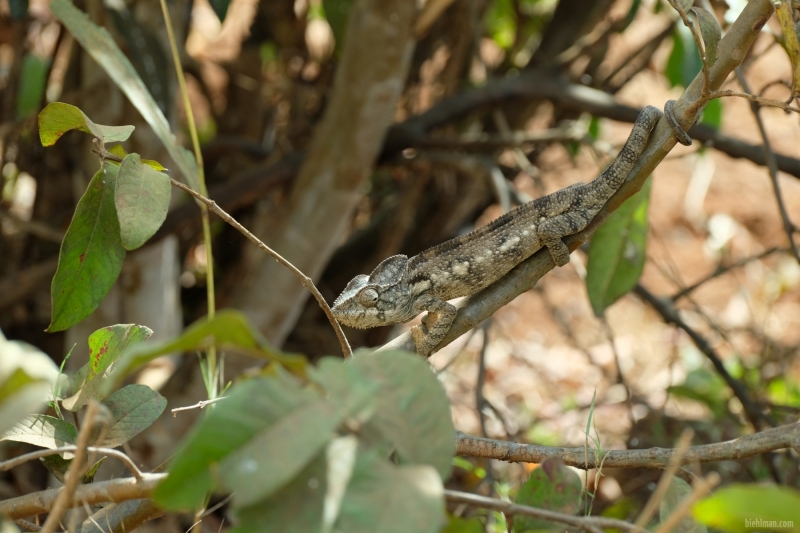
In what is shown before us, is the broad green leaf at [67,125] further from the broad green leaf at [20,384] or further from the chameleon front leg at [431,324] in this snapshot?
the chameleon front leg at [431,324]

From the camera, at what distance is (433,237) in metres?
3.80

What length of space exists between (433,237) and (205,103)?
5.81ft

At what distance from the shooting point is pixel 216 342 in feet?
2.35

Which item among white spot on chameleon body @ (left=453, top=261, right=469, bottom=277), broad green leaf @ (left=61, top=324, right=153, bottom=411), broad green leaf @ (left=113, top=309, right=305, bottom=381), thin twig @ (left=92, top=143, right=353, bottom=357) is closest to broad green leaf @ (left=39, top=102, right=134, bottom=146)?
thin twig @ (left=92, top=143, right=353, bottom=357)

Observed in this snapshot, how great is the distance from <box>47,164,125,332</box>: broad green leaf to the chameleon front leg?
1.99 feet

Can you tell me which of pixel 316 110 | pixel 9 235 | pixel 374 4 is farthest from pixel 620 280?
pixel 9 235

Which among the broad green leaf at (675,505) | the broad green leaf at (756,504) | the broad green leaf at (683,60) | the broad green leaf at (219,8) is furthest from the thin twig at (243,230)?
the broad green leaf at (683,60)

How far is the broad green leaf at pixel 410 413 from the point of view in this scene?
2.49 feet

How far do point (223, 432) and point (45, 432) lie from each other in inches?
25.8

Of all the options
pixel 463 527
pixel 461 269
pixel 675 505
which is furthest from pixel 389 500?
pixel 461 269

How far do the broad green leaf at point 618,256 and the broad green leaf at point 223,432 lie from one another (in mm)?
1523

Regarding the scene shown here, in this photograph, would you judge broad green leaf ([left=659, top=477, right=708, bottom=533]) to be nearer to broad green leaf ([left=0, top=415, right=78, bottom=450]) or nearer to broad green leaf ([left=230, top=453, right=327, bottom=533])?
broad green leaf ([left=230, top=453, right=327, bottom=533])

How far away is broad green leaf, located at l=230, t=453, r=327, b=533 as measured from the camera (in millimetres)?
692

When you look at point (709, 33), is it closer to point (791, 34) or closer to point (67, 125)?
point (791, 34)
